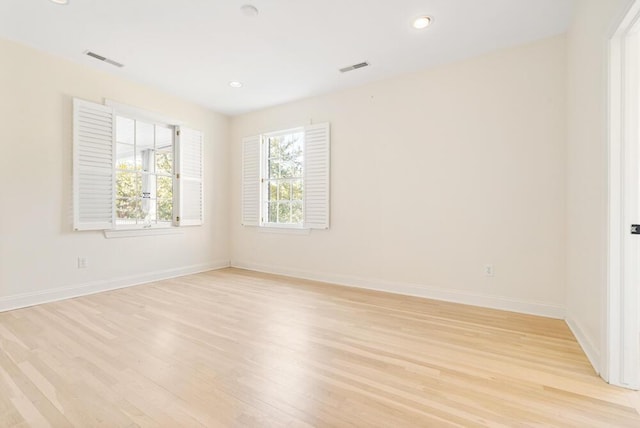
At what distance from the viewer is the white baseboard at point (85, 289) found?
10.00ft

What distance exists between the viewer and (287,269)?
4.68 m

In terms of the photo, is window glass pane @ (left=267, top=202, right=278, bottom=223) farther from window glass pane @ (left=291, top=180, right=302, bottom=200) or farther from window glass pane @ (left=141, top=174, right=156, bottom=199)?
window glass pane @ (left=141, top=174, right=156, bottom=199)

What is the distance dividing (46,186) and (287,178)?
2.95 m

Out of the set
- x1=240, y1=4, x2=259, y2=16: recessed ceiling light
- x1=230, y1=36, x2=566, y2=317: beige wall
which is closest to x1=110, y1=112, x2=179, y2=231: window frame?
x1=230, y1=36, x2=566, y2=317: beige wall

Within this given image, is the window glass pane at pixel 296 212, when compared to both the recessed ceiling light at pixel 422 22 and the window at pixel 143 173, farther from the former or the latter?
the recessed ceiling light at pixel 422 22

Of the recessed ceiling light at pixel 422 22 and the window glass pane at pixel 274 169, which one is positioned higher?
the recessed ceiling light at pixel 422 22

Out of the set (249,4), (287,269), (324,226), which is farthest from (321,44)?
(287,269)

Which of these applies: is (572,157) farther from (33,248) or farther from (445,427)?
(33,248)

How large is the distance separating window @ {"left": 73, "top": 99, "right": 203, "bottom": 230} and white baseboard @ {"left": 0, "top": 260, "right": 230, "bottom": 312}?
0.69 meters

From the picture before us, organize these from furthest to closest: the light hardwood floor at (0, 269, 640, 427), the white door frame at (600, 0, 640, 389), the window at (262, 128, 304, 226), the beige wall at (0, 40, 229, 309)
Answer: the window at (262, 128, 304, 226), the beige wall at (0, 40, 229, 309), the white door frame at (600, 0, 640, 389), the light hardwood floor at (0, 269, 640, 427)

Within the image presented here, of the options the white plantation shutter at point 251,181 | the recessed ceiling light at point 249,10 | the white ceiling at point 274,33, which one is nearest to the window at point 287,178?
the white plantation shutter at point 251,181

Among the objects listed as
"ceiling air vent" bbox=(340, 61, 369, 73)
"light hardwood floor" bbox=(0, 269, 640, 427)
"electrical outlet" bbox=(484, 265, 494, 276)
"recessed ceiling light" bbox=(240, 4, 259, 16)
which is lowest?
"light hardwood floor" bbox=(0, 269, 640, 427)

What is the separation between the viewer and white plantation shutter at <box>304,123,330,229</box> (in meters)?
4.26

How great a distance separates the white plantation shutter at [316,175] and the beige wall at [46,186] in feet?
7.66
